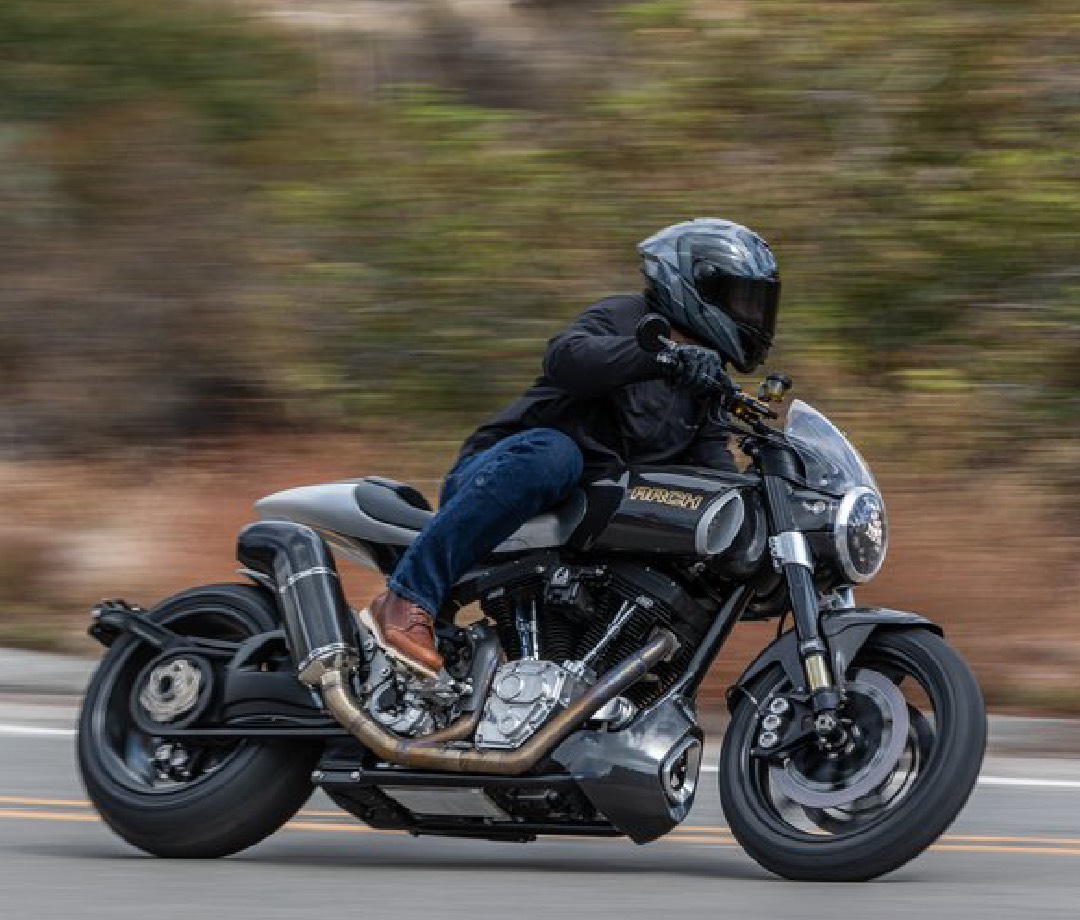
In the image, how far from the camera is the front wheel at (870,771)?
553 centimetres

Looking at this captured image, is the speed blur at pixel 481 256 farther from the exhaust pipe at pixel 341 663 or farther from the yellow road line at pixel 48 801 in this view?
the exhaust pipe at pixel 341 663

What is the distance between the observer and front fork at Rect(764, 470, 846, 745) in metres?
5.66

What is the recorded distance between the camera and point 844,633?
5.74 metres

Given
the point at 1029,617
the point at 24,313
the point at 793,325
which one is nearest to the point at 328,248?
the point at 24,313

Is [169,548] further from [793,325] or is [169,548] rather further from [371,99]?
[371,99]

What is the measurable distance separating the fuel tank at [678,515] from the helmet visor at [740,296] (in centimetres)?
44

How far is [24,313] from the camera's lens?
1444 centimetres

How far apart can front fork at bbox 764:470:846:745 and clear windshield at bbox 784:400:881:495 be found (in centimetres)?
11

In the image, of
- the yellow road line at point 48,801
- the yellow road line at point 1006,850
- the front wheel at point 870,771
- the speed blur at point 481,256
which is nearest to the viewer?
the front wheel at point 870,771

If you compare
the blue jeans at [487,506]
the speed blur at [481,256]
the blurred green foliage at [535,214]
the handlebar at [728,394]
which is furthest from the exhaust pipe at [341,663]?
the blurred green foliage at [535,214]

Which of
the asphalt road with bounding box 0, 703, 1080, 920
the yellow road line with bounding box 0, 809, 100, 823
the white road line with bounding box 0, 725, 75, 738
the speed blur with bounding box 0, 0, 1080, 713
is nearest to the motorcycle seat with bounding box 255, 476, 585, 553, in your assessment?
the asphalt road with bounding box 0, 703, 1080, 920

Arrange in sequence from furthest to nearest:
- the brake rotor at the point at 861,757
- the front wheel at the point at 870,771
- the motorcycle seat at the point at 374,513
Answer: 1. the motorcycle seat at the point at 374,513
2. the brake rotor at the point at 861,757
3. the front wheel at the point at 870,771

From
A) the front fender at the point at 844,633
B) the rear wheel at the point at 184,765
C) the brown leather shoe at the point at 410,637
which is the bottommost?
the rear wheel at the point at 184,765

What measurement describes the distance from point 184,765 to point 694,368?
6.29ft
